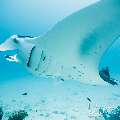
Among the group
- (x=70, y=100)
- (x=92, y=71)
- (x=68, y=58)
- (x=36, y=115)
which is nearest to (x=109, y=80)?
(x=92, y=71)

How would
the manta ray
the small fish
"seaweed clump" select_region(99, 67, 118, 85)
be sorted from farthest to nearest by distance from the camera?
the small fish < "seaweed clump" select_region(99, 67, 118, 85) < the manta ray

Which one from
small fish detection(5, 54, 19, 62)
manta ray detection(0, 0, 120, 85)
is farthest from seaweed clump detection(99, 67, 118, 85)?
small fish detection(5, 54, 19, 62)

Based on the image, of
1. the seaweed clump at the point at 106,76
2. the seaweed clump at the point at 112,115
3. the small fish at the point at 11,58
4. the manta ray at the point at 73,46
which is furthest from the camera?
the seaweed clump at the point at 112,115

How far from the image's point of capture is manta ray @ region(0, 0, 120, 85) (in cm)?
433

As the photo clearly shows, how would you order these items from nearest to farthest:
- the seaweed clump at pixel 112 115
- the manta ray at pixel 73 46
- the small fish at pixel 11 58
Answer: the manta ray at pixel 73 46, the small fish at pixel 11 58, the seaweed clump at pixel 112 115

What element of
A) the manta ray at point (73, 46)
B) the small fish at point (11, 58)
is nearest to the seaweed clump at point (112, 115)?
the manta ray at point (73, 46)

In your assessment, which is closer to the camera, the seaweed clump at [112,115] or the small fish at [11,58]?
the small fish at [11,58]

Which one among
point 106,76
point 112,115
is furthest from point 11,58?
point 112,115

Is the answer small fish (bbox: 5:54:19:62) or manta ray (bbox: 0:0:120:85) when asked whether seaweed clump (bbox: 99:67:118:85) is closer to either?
manta ray (bbox: 0:0:120:85)

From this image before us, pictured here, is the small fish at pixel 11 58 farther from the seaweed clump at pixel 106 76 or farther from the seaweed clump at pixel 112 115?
the seaweed clump at pixel 112 115

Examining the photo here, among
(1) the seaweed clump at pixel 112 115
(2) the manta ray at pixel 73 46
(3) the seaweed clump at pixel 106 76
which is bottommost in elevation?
(3) the seaweed clump at pixel 106 76

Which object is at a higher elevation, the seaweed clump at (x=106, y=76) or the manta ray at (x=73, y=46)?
the manta ray at (x=73, y=46)

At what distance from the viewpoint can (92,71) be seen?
5.04m

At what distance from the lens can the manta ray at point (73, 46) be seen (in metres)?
4.33
